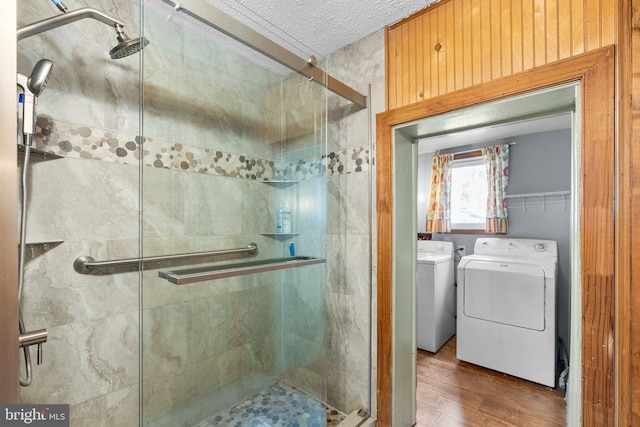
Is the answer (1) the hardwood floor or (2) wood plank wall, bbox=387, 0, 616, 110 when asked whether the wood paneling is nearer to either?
(2) wood plank wall, bbox=387, 0, 616, 110

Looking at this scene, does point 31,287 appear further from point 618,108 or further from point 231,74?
point 618,108

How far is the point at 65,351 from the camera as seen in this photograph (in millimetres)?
1086

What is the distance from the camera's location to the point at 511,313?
2168mm

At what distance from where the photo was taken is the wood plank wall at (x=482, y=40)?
96 cm

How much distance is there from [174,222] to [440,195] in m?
2.99

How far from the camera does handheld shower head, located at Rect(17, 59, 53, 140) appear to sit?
0.87 metres

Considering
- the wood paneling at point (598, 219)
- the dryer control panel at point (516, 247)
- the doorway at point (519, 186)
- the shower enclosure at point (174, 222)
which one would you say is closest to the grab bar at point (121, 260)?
the shower enclosure at point (174, 222)

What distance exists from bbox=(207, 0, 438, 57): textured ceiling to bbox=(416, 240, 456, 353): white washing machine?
2055 millimetres

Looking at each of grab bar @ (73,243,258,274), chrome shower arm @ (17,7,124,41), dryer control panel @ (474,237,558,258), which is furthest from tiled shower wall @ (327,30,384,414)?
dryer control panel @ (474,237,558,258)

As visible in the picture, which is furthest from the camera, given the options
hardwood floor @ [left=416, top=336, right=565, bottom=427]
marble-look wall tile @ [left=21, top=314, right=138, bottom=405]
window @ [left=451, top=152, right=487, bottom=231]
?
window @ [left=451, top=152, right=487, bottom=231]

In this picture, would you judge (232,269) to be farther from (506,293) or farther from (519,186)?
(519,186)

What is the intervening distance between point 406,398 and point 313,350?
2.01 feet

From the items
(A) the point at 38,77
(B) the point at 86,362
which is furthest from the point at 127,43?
(B) the point at 86,362

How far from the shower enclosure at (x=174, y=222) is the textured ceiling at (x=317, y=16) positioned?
25 centimetres
